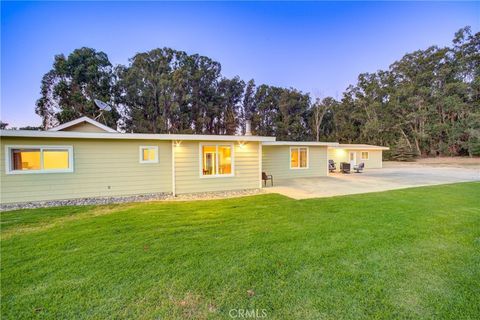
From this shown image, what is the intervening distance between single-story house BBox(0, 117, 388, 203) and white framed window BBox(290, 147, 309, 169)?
419cm

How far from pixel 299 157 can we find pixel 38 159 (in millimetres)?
11557

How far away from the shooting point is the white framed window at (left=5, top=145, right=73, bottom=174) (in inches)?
251

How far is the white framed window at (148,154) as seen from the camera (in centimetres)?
767

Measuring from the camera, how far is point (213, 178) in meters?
8.34

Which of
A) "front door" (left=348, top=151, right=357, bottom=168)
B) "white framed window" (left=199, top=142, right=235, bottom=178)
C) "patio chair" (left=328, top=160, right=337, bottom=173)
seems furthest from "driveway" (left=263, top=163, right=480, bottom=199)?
"front door" (left=348, top=151, right=357, bottom=168)

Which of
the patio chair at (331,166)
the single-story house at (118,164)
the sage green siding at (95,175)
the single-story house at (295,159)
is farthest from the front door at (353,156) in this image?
the sage green siding at (95,175)

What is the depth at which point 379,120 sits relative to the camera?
31750 mm

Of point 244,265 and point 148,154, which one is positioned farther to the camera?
point 148,154

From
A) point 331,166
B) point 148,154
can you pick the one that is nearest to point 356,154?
point 331,166

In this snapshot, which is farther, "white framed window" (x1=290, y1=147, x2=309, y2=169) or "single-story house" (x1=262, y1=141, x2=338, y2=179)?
"white framed window" (x1=290, y1=147, x2=309, y2=169)

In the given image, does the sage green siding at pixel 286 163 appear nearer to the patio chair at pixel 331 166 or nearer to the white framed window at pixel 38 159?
the patio chair at pixel 331 166

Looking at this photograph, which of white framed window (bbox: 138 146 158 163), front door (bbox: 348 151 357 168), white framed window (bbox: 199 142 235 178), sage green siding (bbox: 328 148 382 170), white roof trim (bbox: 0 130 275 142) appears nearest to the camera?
white roof trim (bbox: 0 130 275 142)

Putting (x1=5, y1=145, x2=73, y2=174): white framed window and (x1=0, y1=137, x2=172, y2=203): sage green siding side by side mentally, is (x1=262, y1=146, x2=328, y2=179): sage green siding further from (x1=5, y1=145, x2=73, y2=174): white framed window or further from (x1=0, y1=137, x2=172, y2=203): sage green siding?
(x1=5, y1=145, x2=73, y2=174): white framed window

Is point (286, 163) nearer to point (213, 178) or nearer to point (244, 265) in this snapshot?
point (213, 178)
